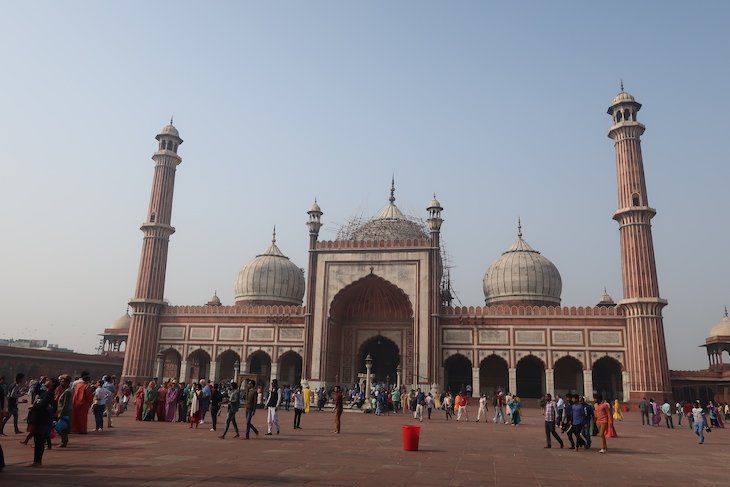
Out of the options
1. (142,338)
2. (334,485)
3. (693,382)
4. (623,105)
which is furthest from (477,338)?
(334,485)

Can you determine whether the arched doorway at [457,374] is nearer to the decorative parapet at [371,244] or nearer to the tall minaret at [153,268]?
the decorative parapet at [371,244]

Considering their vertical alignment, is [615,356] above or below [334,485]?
above

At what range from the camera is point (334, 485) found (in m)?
6.67

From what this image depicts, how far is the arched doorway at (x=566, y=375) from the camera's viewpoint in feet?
108

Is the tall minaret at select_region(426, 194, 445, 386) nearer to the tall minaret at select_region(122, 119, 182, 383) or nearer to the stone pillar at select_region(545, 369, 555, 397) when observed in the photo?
the stone pillar at select_region(545, 369, 555, 397)

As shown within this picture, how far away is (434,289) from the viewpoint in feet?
106

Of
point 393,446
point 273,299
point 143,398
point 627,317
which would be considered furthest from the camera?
point 273,299

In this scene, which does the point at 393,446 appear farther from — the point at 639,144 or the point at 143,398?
the point at 639,144

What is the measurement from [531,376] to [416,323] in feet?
26.2

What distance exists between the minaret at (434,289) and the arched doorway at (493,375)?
4294mm

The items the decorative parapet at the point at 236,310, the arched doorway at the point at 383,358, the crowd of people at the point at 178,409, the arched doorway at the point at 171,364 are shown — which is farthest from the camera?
the arched doorway at the point at 171,364

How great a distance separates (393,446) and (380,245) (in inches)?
907

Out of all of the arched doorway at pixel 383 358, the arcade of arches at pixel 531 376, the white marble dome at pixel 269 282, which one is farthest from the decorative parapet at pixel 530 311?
the white marble dome at pixel 269 282

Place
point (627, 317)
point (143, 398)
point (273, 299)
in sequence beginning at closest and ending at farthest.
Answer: point (143, 398) < point (627, 317) < point (273, 299)
